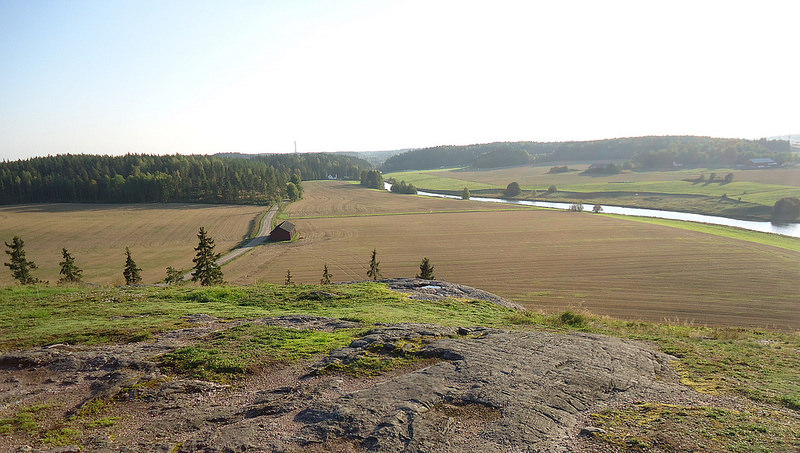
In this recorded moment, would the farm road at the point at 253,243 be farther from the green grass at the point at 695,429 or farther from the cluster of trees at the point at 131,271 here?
the green grass at the point at 695,429

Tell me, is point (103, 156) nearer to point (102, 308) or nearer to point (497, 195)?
point (497, 195)

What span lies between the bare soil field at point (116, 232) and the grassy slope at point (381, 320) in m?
19.7

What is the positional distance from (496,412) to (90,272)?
47.7 metres

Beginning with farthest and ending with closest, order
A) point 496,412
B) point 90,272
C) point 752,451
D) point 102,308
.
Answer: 1. point 90,272
2. point 102,308
3. point 496,412
4. point 752,451

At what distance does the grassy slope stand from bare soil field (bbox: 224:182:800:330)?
10.2m

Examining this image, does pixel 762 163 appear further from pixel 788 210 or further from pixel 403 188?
pixel 403 188

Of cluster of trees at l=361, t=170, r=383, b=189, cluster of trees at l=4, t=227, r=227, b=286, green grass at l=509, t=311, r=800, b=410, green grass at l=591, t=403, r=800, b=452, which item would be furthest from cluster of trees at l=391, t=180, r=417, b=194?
green grass at l=591, t=403, r=800, b=452

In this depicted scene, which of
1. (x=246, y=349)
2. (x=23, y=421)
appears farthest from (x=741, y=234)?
(x=23, y=421)

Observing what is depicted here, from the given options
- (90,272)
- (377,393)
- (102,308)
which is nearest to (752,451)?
(377,393)

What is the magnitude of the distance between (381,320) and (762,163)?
535ft

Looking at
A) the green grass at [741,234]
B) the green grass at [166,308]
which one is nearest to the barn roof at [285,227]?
the green grass at [166,308]

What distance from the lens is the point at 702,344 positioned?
42.5ft

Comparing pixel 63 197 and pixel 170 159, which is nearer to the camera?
pixel 63 197

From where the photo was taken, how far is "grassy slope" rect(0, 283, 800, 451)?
23.4 ft
